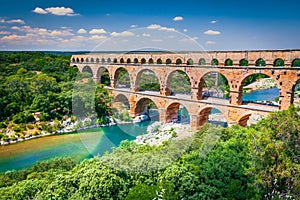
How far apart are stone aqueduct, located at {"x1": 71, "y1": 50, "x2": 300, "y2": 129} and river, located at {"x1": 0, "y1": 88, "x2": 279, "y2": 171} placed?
9.32 feet

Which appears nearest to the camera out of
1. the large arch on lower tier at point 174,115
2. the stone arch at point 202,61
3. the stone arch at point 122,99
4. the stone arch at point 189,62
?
the stone arch at point 202,61

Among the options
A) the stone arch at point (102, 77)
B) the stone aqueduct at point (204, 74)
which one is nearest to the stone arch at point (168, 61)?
the stone aqueduct at point (204, 74)

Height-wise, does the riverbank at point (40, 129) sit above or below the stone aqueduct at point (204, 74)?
below

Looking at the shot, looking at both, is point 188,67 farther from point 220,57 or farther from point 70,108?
point 70,108

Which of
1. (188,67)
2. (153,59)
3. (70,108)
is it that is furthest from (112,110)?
(188,67)

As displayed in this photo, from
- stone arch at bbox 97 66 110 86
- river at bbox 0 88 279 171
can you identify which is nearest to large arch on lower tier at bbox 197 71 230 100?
river at bbox 0 88 279 171

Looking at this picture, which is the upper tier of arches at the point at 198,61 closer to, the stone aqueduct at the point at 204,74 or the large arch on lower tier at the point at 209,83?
the stone aqueduct at the point at 204,74

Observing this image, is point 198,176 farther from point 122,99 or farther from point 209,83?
point 122,99

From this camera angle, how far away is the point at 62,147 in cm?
1602

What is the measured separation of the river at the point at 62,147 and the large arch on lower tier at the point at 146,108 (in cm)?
207

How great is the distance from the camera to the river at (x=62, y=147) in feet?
45.4

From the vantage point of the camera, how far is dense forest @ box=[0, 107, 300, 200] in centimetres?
605

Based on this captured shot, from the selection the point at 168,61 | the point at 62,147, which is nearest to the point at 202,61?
the point at 168,61

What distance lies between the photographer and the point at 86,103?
60.1 feet
